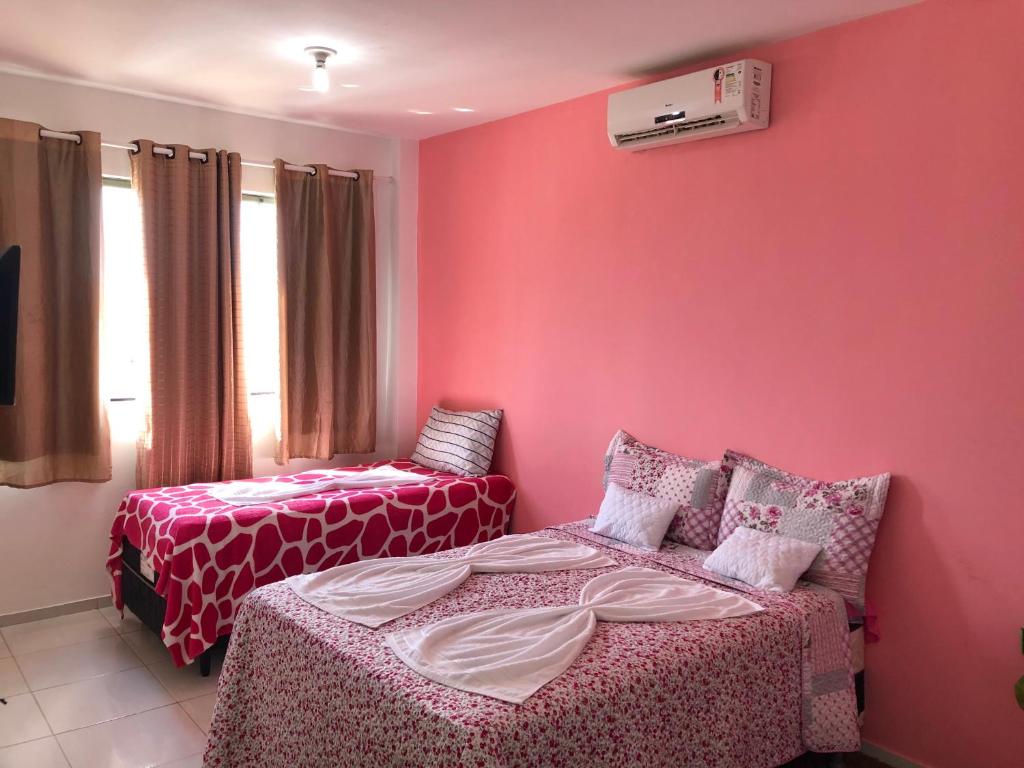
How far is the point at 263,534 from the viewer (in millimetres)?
3441

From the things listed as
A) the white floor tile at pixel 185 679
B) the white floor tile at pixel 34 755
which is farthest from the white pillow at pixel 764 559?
the white floor tile at pixel 34 755

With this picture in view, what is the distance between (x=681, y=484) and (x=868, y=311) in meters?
0.95

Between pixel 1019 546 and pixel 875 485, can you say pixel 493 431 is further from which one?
pixel 1019 546

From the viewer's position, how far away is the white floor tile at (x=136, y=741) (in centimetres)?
273

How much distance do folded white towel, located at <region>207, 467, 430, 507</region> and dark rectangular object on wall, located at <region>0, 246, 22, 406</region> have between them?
3.35 ft

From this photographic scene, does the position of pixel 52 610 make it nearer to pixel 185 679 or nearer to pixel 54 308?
pixel 185 679

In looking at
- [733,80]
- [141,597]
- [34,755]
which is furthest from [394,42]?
[34,755]

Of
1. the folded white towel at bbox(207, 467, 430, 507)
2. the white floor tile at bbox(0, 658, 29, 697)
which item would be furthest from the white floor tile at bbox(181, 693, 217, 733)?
the folded white towel at bbox(207, 467, 430, 507)

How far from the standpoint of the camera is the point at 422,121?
4363 mm

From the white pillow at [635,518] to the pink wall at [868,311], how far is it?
31 cm

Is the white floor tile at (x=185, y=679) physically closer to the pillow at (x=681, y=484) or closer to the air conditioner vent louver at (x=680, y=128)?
the pillow at (x=681, y=484)

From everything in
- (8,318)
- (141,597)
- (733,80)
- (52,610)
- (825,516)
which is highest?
(733,80)

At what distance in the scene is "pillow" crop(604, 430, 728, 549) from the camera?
316 centimetres

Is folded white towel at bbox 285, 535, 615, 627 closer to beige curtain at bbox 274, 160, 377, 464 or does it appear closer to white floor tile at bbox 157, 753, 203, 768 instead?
white floor tile at bbox 157, 753, 203, 768
